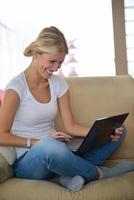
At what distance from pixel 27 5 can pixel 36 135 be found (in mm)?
1599

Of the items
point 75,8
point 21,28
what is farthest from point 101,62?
point 21,28

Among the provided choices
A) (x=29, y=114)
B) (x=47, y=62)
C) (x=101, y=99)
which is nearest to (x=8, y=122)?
(x=29, y=114)

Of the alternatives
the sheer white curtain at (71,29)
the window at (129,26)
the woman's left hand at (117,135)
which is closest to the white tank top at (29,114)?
the woman's left hand at (117,135)

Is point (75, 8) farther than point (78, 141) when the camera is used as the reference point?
Yes

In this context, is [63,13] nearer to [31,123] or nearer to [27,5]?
[27,5]

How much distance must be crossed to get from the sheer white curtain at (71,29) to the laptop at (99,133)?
52.4 inches

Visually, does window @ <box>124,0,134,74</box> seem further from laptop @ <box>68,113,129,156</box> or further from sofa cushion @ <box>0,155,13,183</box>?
sofa cushion @ <box>0,155,13,183</box>

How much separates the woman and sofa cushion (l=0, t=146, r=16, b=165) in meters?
0.03

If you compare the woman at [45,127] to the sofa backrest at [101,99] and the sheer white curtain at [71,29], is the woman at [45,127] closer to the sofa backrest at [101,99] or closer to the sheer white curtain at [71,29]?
the sofa backrest at [101,99]

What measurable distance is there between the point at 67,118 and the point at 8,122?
0.40 m

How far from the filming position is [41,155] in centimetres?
151

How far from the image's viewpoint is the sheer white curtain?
2.98m

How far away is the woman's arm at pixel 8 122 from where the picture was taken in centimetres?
161

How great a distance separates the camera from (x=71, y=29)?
2990 mm
